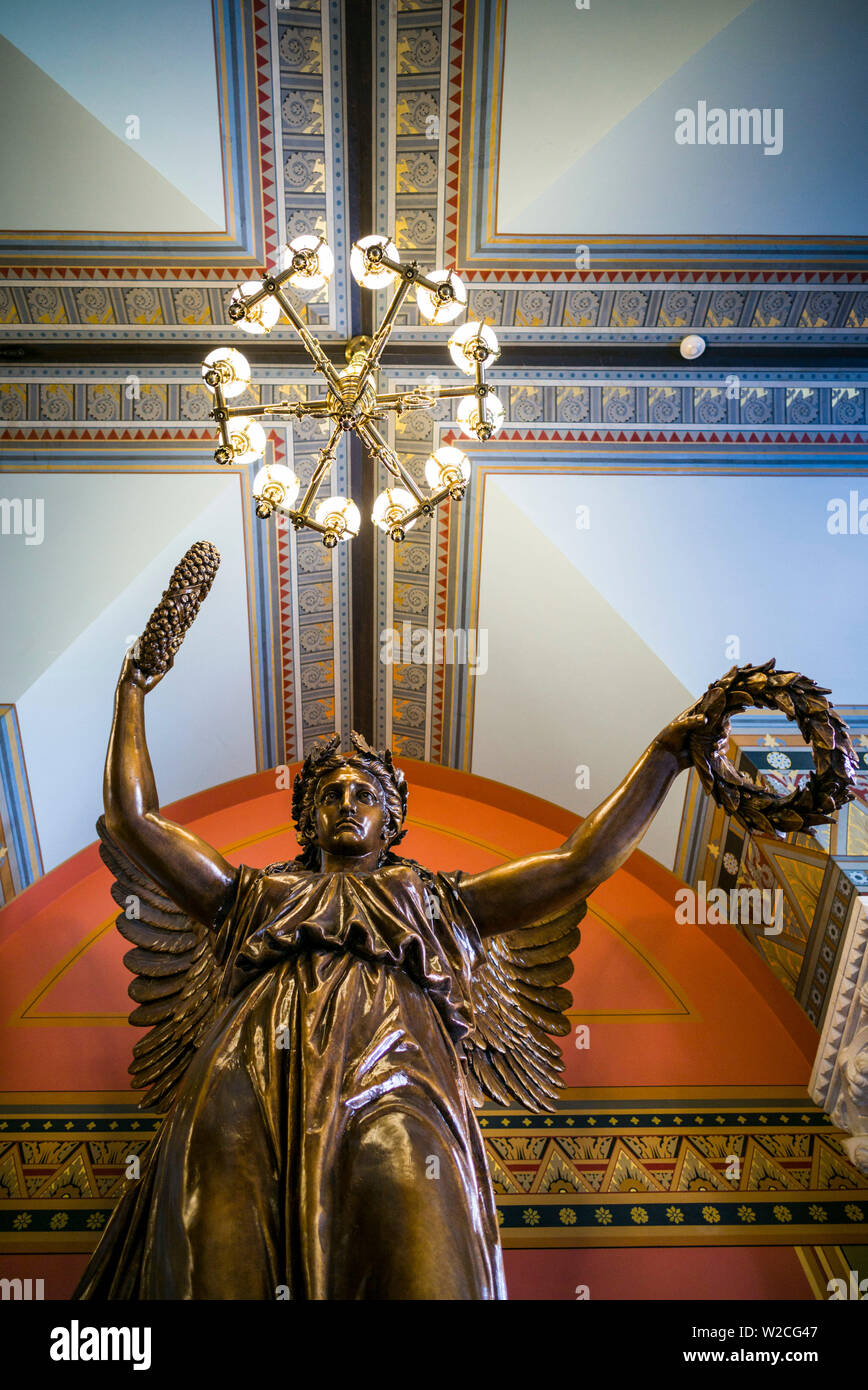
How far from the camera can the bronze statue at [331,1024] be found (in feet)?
6.45

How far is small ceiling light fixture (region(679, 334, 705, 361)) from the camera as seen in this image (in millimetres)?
4930

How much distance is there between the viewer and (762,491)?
4922 mm

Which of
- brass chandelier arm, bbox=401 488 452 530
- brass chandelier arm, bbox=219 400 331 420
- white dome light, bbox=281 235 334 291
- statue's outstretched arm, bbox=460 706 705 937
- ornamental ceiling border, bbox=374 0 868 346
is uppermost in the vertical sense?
ornamental ceiling border, bbox=374 0 868 346

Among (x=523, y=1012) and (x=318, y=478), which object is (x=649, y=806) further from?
(x=318, y=478)

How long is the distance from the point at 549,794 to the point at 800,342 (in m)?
2.51

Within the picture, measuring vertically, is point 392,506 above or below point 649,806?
above

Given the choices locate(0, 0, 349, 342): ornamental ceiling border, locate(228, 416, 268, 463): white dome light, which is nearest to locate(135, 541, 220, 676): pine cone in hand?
locate(228, 416, 268, 463): white dome light

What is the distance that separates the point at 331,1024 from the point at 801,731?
4.34 ft

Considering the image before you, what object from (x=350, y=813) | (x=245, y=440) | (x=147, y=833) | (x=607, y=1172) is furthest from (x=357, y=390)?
(x=607, y=1172)

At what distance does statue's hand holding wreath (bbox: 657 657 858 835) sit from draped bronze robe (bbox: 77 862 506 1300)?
837 mm

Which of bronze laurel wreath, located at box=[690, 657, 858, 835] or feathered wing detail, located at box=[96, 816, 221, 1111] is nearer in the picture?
bronze laurel wreath, located at box=[690, 657, 858, 835]

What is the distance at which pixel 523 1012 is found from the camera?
3143mm

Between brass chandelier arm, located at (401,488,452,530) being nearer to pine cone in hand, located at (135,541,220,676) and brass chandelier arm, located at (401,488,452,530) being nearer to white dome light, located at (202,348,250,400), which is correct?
white dome light, located at (202,348,250,400)

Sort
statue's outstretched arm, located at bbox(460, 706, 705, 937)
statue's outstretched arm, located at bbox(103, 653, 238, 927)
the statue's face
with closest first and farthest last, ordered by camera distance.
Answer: statue's outstretched arm, located at bbox(103, 653, 238, 927) < statue's outstretched arm, located at bbox(460, 706, 705, 937) < the statue's face
